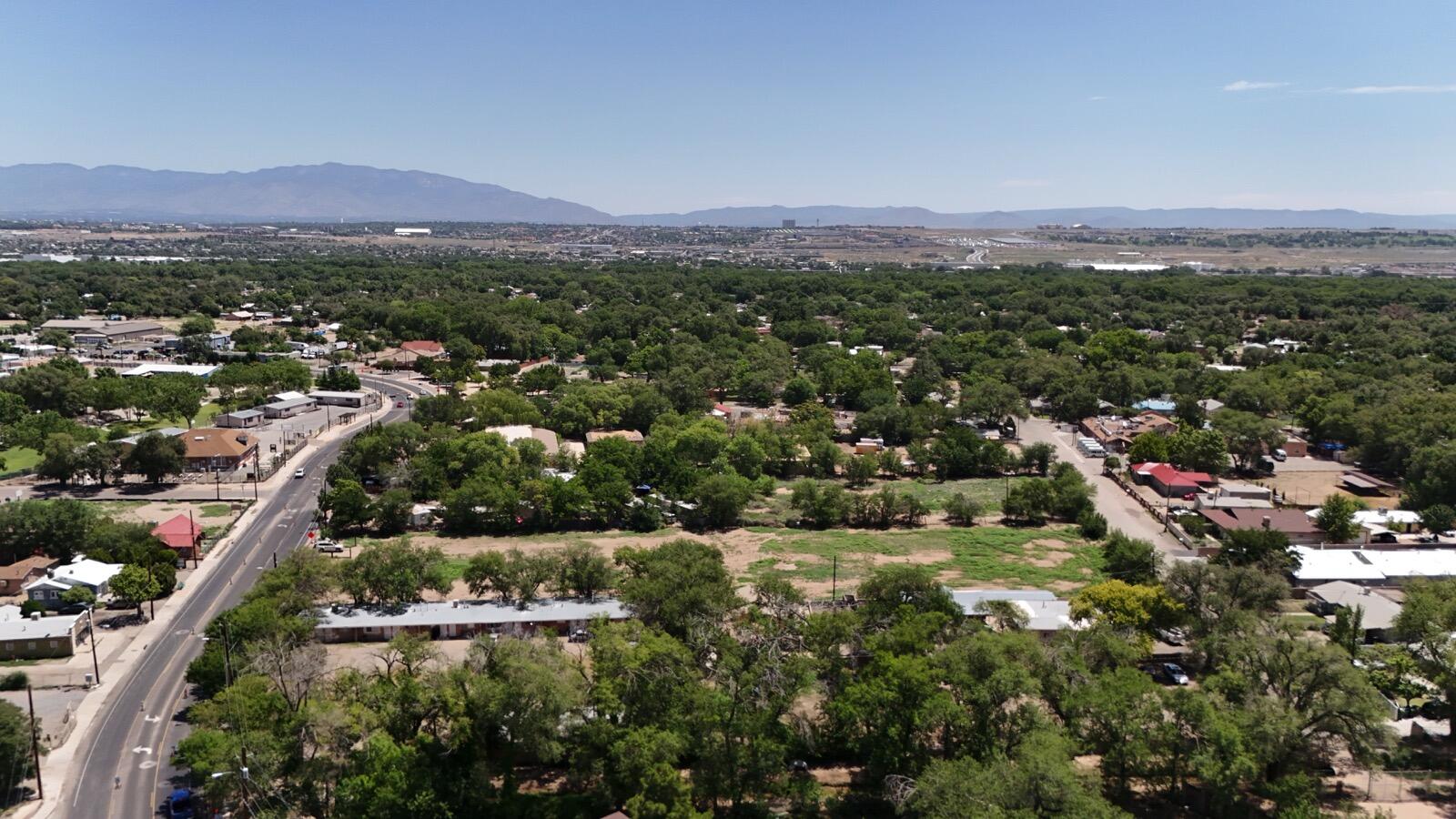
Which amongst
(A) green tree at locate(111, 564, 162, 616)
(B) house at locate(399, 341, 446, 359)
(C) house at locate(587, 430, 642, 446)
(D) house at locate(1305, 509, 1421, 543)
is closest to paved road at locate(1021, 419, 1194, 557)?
(D) house at locate(1305, 509, 1421, 543)

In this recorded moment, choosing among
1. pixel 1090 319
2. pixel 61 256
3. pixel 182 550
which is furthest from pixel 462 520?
pixel 61 256

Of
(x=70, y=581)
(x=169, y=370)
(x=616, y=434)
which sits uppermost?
(x=169, y=370)

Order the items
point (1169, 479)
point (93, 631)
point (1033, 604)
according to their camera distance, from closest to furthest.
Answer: point (93, 631) → point (1033, 604) → point (1169, 479)

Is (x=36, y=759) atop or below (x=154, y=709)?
atop

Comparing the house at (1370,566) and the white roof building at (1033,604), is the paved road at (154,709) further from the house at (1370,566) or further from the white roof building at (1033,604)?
the house at (1370,566)

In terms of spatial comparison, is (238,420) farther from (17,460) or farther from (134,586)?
(134,586)

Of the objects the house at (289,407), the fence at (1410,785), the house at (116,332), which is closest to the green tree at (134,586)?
the house at (289,407)

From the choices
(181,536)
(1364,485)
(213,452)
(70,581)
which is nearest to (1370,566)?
(1364,485)
